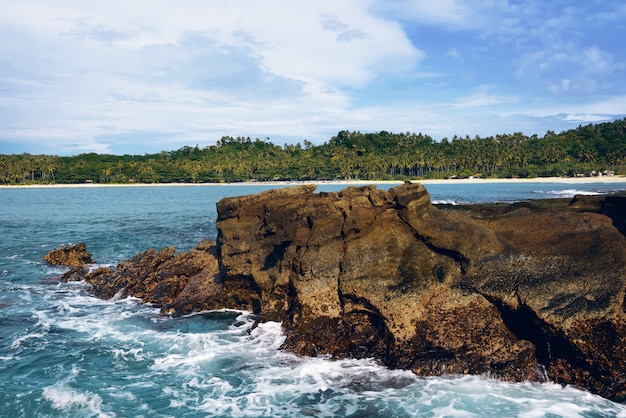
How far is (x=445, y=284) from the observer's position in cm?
1326

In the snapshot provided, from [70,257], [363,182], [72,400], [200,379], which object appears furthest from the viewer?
[363,182]

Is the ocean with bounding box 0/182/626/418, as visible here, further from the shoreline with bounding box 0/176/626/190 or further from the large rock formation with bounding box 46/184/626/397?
the shoreline with bounding box 0/176/626/190

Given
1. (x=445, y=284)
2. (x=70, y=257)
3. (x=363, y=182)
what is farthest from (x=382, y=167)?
(x=445, y=284)

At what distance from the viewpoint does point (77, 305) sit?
20.1 m

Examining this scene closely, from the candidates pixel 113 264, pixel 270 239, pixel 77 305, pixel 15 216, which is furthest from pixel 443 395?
pixel 15 216

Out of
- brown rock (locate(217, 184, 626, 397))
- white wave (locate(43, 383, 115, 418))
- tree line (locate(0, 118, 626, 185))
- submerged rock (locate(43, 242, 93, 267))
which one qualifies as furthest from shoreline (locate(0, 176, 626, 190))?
white wave (locate(43, 383, 115, 418))

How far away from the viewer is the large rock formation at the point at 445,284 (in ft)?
38.5

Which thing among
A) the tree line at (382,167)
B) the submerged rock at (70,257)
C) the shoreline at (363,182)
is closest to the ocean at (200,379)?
the submerged rock at (70,257)

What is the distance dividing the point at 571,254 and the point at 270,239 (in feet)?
32.4

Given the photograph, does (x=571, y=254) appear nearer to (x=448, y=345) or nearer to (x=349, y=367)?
(x=448, y=345)

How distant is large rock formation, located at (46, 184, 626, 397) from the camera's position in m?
11.7

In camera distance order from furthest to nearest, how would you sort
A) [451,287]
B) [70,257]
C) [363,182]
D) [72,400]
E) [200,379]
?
[363,182], [70,257], [451,287], [200,379], [72,400]

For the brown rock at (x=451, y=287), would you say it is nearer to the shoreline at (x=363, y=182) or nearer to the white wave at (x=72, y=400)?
the white wave at (x=72, y=400)

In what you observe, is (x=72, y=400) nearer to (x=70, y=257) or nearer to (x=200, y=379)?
(x=200, y=379)
